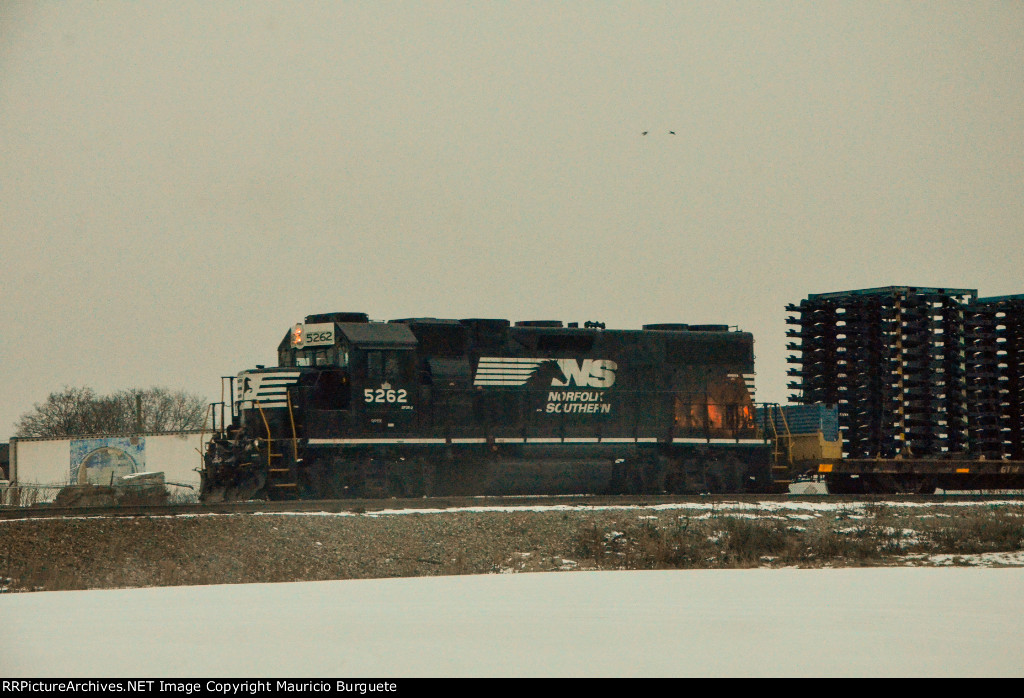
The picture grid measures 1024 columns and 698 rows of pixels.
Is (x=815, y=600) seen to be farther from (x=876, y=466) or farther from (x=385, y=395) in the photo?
(x=876, y=466)

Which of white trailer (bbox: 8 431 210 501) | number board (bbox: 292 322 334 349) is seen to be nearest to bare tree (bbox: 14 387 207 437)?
white trailer (bbox: 8 431 210 501)

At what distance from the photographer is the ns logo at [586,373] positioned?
25.4m

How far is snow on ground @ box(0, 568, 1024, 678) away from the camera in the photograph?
6617 mm

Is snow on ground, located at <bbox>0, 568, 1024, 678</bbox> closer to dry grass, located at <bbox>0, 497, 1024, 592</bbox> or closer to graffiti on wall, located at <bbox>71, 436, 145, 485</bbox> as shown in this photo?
dry grass, located at <bbox>0, 497, 1024, 592</bbox>

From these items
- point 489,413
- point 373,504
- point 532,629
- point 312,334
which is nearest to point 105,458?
point 312,334

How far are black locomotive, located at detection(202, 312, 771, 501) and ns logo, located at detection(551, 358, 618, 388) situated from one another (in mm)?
32

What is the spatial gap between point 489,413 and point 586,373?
8.44 feet

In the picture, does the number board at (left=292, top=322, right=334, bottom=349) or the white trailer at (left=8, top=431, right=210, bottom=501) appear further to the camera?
the white trailer at (left=8, top=431, right=210, bottom=501)

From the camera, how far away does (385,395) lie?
2372 cm

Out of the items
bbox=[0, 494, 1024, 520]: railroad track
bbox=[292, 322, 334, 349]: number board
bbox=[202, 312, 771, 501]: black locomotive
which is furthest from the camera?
bbox=[292, 322, 334, 349]: number board

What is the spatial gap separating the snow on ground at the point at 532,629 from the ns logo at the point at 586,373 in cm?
1413

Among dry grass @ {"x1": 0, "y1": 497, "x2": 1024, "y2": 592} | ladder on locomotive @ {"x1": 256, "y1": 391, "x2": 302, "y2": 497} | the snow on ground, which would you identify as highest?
ladder on locomotive @ {"x1": 256, "y1": 391, "x2": 302, "y2": 497}

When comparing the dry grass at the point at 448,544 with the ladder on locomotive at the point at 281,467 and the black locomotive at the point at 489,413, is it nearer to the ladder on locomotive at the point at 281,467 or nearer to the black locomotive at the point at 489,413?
the ladder on locomotive at the point at 281,467

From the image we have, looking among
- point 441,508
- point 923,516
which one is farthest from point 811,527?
point 441,508
